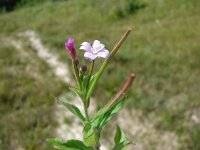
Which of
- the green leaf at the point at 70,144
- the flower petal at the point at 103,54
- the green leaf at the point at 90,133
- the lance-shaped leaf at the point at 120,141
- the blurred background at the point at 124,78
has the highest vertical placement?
the flower petal at the point at 103,54

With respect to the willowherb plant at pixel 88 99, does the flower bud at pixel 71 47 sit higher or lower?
higher

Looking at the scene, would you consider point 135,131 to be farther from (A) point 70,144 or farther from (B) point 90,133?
(B) point 90,133

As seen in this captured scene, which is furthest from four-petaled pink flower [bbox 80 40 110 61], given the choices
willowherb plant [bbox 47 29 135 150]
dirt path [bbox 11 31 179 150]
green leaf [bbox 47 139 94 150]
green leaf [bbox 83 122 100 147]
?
dirt path [bbox 11 31 179 150]

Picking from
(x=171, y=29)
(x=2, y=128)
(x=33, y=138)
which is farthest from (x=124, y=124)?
(x=171, y=29)

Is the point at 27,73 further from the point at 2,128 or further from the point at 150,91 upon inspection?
the point at 150,91

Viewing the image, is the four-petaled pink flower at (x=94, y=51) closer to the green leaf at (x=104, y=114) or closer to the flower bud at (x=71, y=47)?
the flower bud at (x=71, y=47)

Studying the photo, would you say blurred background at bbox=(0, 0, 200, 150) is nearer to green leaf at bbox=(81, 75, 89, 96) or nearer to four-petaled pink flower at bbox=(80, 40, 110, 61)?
green leaf at bbox=(81, 75, 89, 96)

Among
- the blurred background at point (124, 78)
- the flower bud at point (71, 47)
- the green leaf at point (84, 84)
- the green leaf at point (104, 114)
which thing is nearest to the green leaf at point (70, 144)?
the green leaf at point (104, 114)
